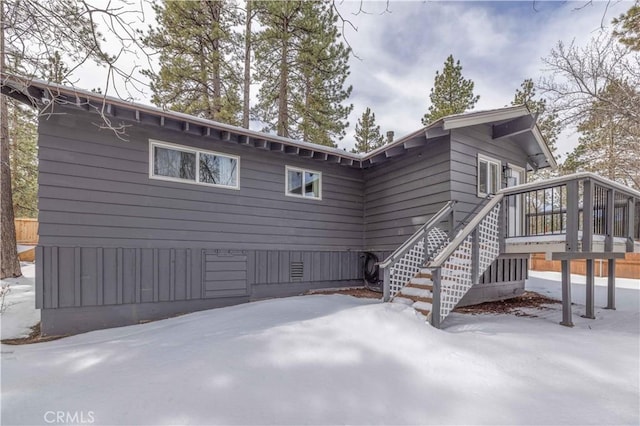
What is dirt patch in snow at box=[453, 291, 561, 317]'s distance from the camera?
230 inches

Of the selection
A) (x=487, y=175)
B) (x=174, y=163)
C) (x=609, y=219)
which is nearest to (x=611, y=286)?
(x=609, y=219)

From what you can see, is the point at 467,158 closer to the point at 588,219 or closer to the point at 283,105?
the point at 588,219

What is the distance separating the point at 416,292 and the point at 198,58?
11.4m

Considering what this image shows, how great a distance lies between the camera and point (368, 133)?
63.1 feet

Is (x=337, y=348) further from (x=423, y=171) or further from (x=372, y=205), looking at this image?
(x=372, y=205)

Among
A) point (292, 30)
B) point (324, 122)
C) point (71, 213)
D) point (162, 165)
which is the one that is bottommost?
point (71, 213)

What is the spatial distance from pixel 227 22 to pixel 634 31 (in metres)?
13.1

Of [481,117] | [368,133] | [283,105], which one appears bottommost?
[481,117]

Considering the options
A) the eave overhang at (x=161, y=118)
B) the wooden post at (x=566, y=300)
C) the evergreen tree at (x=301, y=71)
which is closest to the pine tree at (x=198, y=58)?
the evergreen tree at (x=301, y=71)

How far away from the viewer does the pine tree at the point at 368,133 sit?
1911 centimetres

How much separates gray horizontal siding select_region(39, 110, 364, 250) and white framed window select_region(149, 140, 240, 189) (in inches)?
4.7

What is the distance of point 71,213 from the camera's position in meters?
4.91

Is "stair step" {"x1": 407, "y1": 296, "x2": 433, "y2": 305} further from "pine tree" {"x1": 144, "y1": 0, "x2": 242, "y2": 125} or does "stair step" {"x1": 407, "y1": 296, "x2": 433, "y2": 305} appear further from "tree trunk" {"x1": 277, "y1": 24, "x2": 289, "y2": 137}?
"tree trunk" {"x1": 277, "y1": 24, "x2": 289, "y2": 137}

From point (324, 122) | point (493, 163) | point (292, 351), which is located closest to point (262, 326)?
point (292, 351)
